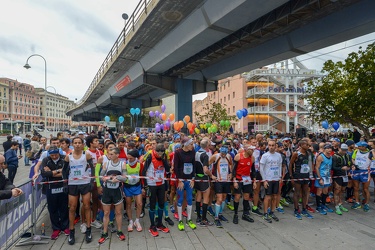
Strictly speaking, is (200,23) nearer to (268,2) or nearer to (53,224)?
(268,2)

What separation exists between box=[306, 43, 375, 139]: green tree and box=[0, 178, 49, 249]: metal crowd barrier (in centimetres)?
1415

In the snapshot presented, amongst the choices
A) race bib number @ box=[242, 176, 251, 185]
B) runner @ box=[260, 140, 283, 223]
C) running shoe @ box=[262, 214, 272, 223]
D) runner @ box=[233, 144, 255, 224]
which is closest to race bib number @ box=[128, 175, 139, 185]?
runner @ box=[233, 144, 255, 224]

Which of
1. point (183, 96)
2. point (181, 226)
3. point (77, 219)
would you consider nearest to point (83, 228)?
point (77, 219)

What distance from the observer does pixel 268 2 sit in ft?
31.0

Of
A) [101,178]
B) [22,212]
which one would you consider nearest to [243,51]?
[101,178]

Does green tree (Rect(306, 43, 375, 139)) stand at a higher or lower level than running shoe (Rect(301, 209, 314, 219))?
higher

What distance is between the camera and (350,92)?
12.4 meters

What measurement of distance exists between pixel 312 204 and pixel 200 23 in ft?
32.4

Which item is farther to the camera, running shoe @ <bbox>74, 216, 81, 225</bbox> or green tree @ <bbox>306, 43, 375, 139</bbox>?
green tree @ <bbox>306, 43, 375, 139</bbox>

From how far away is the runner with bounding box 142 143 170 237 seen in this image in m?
Answer: 5.45

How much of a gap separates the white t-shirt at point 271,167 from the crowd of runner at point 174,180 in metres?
0.02

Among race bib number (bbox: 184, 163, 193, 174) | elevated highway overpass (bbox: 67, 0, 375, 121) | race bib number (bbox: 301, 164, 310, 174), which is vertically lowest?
race bib number (bbox: 301, 164, 310, 174)

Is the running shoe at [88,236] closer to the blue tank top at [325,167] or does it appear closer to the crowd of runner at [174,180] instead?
the crowd of runner at [174,180]

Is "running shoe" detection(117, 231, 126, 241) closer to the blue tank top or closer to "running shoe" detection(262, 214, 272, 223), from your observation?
"running shoe" detection(262, 214, 272, 223)
